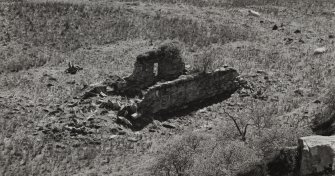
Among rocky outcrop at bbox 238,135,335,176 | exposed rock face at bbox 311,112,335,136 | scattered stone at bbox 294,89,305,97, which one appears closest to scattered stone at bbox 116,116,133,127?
rocky outcrop at bbox 238,135,335,176

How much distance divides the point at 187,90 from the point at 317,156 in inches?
440

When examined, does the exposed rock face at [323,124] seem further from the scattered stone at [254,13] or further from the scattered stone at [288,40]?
the scattered stone at [254,13]

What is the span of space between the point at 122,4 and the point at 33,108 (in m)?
21.2

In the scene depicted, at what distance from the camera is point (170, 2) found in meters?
40.8

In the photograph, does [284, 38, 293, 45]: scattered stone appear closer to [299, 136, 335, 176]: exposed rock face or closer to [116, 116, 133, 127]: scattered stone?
[116, 116, 133, 127]: scattered stone

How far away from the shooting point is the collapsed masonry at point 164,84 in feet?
64.0

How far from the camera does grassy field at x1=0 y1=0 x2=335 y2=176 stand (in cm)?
1504

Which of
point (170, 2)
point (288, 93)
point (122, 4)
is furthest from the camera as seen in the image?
point (170, 2)

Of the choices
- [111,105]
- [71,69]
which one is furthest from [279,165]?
[71,69]

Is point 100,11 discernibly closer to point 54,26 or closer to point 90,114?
point 54,26

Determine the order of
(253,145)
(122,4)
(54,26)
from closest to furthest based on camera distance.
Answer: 1. (253,145)
2. (54,26)
3. (122,4)

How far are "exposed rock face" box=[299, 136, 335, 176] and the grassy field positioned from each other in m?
2.22

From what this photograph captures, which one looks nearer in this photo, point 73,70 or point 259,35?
point 73,70

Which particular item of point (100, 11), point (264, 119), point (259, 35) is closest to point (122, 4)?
point (100, 11)
